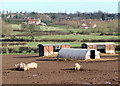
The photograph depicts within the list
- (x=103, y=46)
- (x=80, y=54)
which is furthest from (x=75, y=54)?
(x=103, y=46)

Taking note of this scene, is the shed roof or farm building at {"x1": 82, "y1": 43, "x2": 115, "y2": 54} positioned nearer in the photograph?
the shed roof

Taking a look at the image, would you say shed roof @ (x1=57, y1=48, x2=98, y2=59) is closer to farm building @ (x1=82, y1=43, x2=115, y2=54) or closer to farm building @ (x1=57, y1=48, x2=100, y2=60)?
farm building @ (x1=57, y1=48, x2=100, y2=60)

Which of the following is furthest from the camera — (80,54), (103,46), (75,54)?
(103,46)

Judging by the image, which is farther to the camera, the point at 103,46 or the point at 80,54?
the point at 103,46

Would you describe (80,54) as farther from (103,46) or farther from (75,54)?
(103,46)

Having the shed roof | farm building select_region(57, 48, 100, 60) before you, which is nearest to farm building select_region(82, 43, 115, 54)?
farm building select_region(57, 48, 100, 60)

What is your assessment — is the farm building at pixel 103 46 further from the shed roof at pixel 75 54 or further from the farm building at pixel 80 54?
the shed roof at pixel 75 54

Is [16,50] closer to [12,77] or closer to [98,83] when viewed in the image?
[12,77]

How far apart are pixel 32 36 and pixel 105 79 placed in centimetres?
6562

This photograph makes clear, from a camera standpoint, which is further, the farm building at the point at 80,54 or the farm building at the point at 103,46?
the farm building at the point at 103,46

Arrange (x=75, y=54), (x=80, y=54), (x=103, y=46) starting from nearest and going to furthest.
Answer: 1. (x=80, y=54)
2. (x=75, y=54)
3. (x=103, y=46)

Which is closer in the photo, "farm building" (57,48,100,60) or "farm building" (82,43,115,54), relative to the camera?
"farm building" (57,48,100,60)

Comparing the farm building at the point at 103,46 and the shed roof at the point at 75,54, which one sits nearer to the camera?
the shed roof at the point at 75,54

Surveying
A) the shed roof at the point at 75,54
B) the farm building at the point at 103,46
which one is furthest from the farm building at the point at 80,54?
the farm building at the point at 103,46
